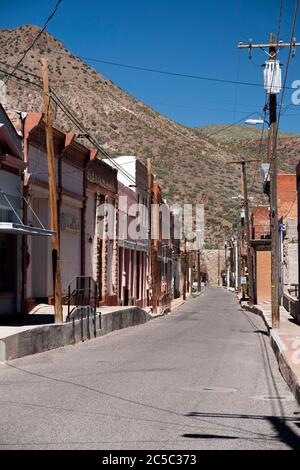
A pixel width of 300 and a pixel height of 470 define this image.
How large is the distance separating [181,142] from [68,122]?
23.7 meters

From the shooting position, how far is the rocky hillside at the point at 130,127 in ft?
280

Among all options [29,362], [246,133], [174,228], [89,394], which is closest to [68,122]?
[174,228]

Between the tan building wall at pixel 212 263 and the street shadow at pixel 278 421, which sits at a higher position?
the tan building wall at pixel 212 263

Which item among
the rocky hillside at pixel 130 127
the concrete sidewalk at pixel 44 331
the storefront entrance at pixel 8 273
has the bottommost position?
the concrete sidewalk at pixel 44 331

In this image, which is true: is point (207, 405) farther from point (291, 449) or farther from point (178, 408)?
point (291, 449)

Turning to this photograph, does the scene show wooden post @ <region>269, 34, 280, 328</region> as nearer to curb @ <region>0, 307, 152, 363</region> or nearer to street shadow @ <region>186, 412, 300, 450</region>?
curb @ <region>0, 307, 152, 363</region>

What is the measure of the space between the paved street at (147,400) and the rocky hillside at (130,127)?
61.0 metres

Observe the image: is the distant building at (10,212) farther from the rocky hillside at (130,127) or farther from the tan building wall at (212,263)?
the tan building wall at (212,263)

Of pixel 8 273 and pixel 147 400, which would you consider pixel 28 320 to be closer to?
pixel 8 273

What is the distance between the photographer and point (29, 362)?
16.7m

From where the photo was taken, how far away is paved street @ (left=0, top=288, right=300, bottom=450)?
8.41 m

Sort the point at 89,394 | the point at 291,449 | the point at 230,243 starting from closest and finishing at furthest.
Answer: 1. the point at 291,449
2. the point at 89,394
3. the point at 230,243

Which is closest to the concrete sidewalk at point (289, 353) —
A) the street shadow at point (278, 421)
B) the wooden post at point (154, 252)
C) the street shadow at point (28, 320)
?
the street shadow at point (278, 421)

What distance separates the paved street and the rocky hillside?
60980mm
